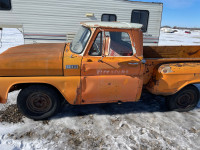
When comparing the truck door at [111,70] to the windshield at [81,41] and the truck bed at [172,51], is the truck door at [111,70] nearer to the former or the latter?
the windshield at [81,41]

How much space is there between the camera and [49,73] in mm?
3207

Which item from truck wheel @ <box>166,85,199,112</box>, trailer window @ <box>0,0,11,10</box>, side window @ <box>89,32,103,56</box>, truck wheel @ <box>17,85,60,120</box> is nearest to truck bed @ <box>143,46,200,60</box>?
truck wheel @ <box>166,85,199,112</box>

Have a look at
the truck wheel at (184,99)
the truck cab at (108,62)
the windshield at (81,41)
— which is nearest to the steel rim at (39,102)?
the truck cab at (108,62)

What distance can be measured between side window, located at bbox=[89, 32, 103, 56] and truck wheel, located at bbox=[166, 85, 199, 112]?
219 cm

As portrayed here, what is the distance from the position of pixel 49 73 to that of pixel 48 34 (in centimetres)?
475

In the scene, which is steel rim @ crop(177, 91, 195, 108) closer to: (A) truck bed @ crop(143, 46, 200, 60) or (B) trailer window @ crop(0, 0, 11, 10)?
(A) truck bed @ crop(143, 46, 200, 60)

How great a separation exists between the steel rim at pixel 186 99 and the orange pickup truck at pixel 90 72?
401 mm

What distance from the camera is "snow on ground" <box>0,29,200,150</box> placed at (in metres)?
2.99

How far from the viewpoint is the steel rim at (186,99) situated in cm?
409

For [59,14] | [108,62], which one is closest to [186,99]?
[108,62]

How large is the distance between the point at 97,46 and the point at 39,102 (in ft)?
5.53

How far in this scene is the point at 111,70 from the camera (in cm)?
336

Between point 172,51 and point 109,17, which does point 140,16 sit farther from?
point 172,51

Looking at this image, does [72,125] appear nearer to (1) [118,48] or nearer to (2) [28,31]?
(1) [118,48]
